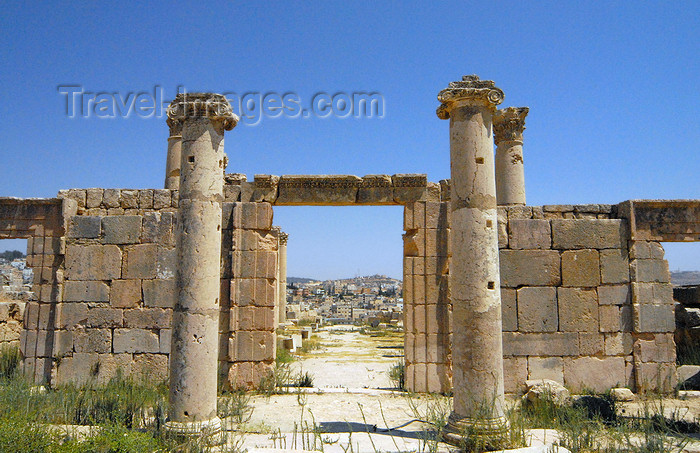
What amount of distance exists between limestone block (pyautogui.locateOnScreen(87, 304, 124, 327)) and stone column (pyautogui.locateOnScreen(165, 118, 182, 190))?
12.7 feet

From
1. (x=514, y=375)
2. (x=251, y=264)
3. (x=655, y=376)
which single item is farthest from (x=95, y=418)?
(x=655, y=376)

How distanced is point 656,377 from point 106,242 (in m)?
11.3

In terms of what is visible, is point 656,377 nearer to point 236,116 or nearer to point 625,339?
point 625,339

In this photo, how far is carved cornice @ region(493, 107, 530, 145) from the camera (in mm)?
12797

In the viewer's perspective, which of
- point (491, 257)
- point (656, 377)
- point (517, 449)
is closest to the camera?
point (517, 449)

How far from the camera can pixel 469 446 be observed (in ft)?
19.8

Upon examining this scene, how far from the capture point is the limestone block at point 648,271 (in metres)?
10.3

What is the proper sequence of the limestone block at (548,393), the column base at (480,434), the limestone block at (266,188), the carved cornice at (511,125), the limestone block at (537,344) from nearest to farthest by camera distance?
the column base at (480,434), the limestone block at (548,393), the limestone block at (537,344), the limestone block at (266,188), the carved cornice at (511,125)

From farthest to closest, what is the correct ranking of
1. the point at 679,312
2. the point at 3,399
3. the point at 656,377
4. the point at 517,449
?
→ the point at 679,312 → the point at 656,377 → the point at 3,399 → the point at 517,449

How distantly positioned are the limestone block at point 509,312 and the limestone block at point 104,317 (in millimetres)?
7598

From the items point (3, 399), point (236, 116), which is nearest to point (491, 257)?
point (236, 116)

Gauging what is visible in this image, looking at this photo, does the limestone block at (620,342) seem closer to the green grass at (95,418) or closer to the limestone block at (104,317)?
the green grass at (95,418)

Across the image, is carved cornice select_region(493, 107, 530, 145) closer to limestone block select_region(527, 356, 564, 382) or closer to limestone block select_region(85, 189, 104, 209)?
limestone block select_region(527, 356, 564, 382)

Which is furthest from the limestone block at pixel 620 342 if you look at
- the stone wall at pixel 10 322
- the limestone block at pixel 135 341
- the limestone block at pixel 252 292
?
the stone wall at pixel 10 322
